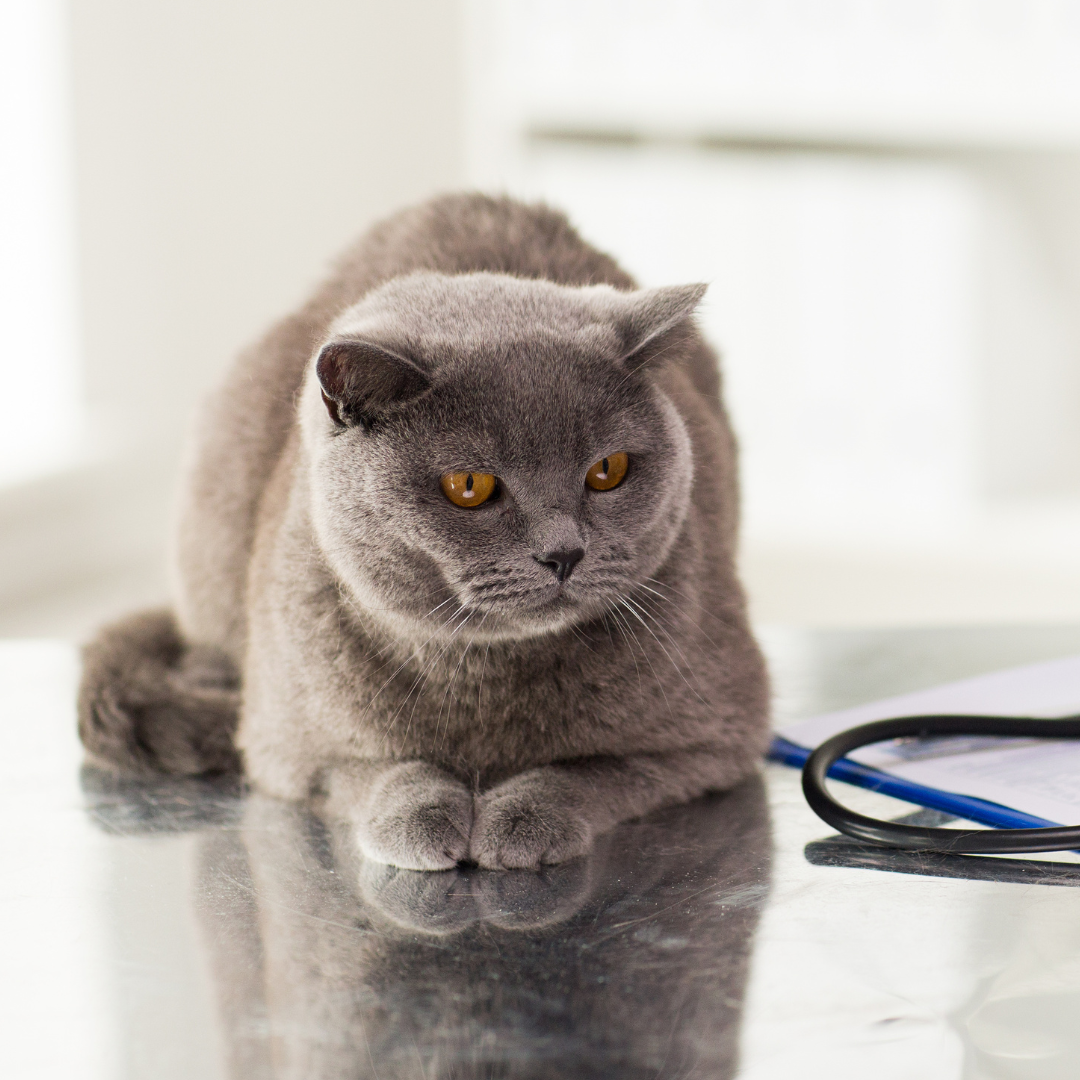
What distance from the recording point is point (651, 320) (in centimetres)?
99

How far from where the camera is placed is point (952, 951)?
78 cm

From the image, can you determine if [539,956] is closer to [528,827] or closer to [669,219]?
[528,827]

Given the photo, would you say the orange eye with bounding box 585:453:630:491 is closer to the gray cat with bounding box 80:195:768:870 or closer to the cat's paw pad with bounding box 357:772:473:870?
the gray cat with bounding box 80:195:768:870

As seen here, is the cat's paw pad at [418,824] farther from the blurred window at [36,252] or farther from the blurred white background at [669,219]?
the blurred window at [36,252]

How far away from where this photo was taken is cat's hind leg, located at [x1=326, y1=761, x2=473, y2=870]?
94 centimetres

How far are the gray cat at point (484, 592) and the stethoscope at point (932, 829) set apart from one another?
118 mm

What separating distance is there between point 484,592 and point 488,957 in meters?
0.26

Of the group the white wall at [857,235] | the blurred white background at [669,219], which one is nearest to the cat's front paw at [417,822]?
the blurred white background at [669,219]

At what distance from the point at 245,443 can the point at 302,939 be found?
0.71 m

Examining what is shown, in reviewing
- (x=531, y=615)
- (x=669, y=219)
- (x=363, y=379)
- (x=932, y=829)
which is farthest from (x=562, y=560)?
(x=669, y=219)

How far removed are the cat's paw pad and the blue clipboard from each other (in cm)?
33

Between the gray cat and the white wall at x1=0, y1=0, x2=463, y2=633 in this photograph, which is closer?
the gray cat

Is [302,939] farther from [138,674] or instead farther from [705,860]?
[138,674]

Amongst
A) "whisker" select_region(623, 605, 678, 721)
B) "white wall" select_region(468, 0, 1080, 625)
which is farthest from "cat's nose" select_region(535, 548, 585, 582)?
"white wall" select_region(468, 0, 1080, 625)
